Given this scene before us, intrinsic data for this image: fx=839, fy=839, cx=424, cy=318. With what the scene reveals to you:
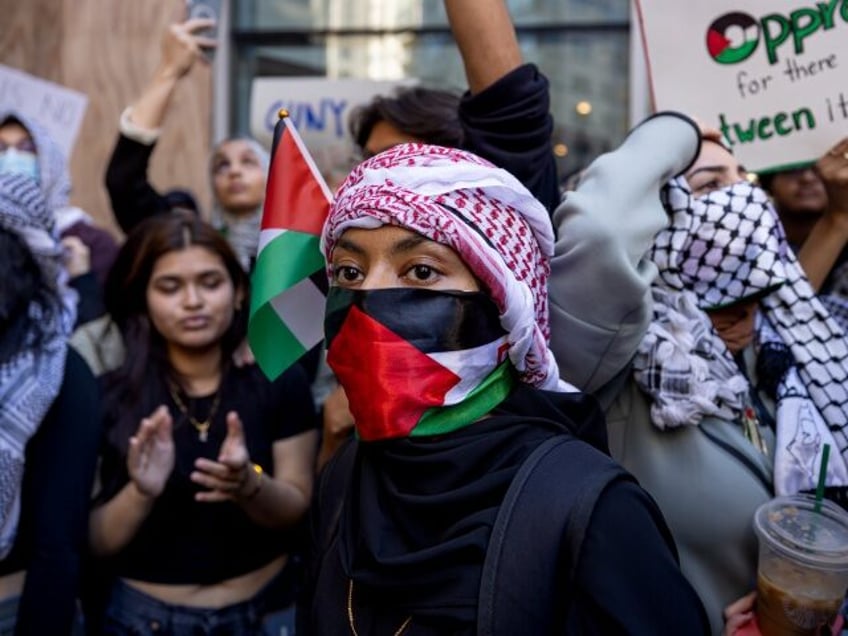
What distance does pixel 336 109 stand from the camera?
4.10 m

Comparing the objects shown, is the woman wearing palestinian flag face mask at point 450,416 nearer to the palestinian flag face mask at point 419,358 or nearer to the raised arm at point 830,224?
the palestinian flag face mask at point 419,358

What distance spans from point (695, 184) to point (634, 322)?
1.47 ft

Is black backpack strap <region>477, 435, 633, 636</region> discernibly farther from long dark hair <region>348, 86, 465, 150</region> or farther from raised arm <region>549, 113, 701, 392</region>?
long dark hair <region>348, 86, 465, 150</region>

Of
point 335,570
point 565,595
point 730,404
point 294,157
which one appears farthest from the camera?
point 294,157

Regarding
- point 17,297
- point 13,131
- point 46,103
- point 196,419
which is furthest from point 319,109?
point 17,297

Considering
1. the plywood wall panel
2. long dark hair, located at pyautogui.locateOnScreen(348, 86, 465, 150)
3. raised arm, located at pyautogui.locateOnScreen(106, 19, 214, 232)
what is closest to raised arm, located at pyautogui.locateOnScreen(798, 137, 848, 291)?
long dark hair, located at pyautogui.locateOnScreen(348, 86, 465, 150)

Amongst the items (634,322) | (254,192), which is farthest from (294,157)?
(254,192)

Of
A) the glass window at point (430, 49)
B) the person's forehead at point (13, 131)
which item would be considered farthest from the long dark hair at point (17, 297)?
the glass window at point (430, 49)

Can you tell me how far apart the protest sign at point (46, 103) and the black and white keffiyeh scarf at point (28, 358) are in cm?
197

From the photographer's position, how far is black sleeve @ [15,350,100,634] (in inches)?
78.1

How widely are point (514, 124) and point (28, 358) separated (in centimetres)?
126

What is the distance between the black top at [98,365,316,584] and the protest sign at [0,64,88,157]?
206 cm

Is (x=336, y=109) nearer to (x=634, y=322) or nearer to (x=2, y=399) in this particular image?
(x=2, y=399)

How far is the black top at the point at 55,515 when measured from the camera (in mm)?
1984
